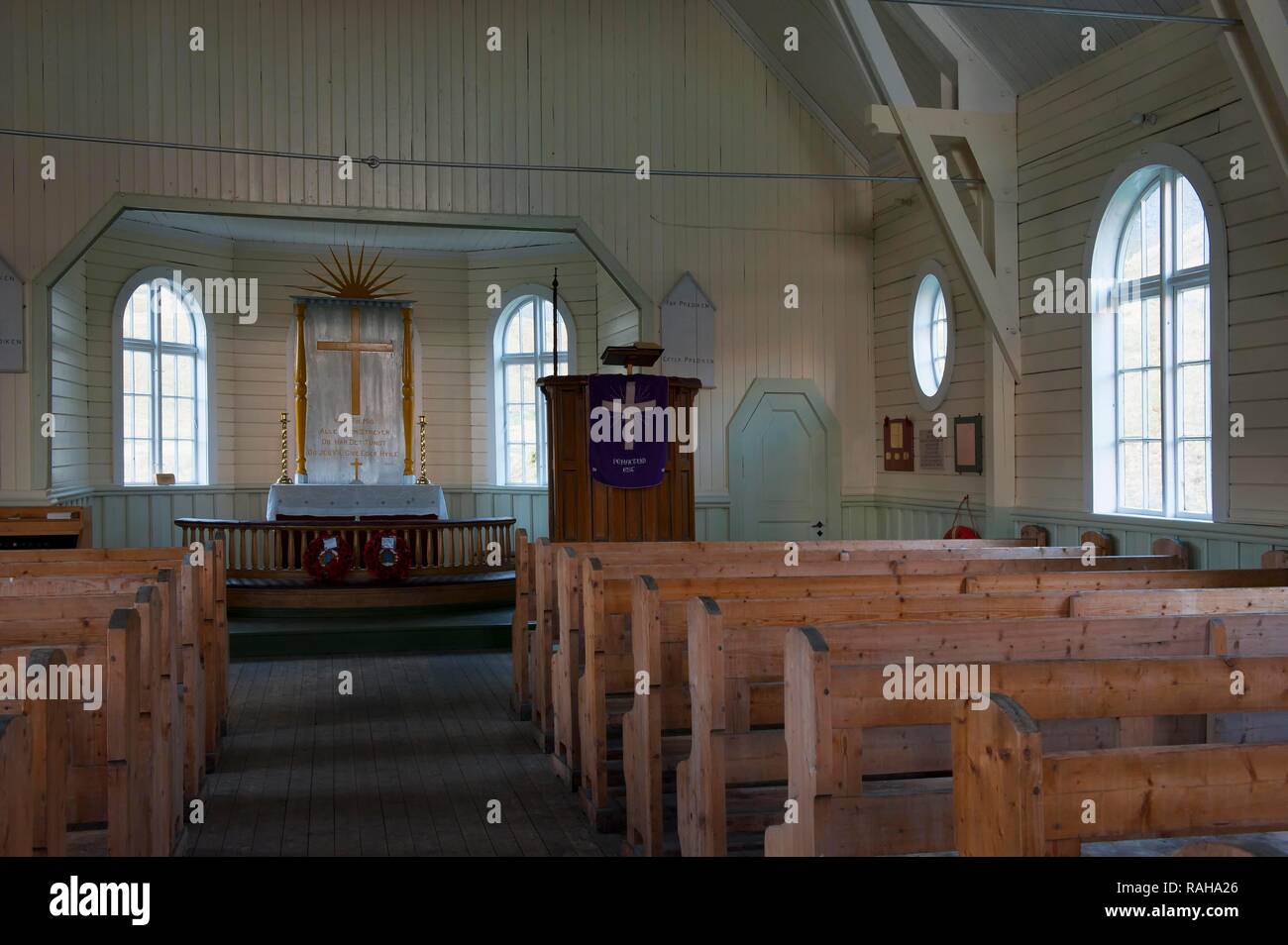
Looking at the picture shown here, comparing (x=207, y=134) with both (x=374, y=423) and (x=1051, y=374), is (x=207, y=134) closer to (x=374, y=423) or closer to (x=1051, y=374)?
(x=374, y=423)

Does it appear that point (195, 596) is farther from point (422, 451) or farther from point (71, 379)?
point (422, 451)

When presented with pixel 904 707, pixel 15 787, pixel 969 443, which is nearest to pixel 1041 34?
pixel 969 443

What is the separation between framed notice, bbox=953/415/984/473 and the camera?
8469 millimetres

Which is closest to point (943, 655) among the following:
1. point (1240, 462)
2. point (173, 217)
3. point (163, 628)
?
point (163, 628)

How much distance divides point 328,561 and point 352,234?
15.9ft

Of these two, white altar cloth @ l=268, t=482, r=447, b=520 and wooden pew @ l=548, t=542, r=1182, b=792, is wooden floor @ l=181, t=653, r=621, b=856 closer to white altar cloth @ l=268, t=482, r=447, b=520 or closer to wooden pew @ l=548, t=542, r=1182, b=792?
wooden pew @ l=548, t=542, r=1182, b=792

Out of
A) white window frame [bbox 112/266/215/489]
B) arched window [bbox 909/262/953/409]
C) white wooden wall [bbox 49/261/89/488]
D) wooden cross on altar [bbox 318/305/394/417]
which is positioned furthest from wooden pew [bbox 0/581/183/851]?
wooden cross on altar [bbox 318/305/394/417]

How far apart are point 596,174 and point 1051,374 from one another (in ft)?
13.6

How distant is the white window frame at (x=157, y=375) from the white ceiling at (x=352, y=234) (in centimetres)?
66

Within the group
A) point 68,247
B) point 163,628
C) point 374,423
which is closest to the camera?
point 163,628

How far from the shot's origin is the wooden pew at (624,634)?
370 centimetres

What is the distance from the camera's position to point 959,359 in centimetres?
889

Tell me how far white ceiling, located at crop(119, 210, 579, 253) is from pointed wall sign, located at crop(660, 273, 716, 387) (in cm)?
196

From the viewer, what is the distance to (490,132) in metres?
9.53
